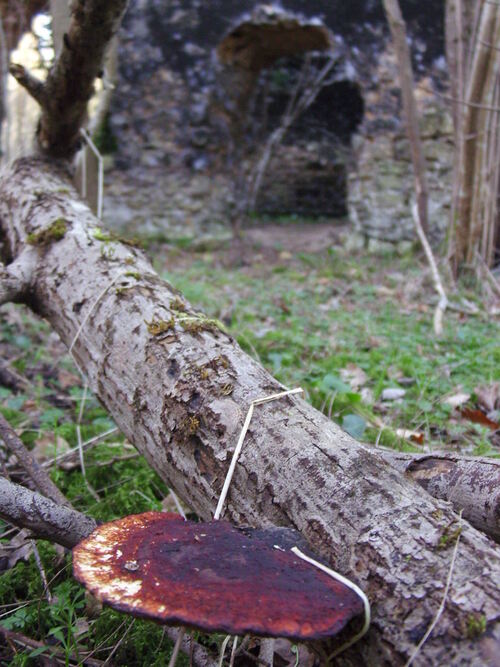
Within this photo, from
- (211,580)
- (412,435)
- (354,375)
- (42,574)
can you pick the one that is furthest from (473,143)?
(211,580)

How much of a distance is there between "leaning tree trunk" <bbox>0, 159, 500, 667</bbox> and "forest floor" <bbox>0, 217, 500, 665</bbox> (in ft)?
1.43

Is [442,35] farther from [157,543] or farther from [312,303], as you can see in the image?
[157,543]

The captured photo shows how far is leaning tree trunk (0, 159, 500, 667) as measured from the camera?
3.10ft

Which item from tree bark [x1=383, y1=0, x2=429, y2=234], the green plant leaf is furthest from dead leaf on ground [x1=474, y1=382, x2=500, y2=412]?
tree bark [x1=383, y1=0, x2=429, y2=234]

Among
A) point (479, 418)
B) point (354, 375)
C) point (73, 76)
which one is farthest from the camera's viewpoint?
point (354, 375)

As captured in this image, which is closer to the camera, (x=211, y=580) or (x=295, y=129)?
(x=211, y=580)

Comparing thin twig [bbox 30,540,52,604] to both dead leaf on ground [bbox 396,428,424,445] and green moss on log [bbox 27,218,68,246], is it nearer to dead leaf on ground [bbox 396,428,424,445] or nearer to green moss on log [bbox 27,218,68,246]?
green moss on log [bbox 27,218,68,246]

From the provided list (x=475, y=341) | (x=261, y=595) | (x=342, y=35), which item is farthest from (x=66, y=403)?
(x=342, y=35)

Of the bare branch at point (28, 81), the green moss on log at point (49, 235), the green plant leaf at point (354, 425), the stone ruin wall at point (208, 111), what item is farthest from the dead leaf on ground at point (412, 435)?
the stone ruin wall at point (208, 111)

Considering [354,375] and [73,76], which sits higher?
[73,76]

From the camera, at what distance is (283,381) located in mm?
2857

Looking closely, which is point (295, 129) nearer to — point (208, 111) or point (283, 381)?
point (208, 111)

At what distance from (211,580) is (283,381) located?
1979 mm

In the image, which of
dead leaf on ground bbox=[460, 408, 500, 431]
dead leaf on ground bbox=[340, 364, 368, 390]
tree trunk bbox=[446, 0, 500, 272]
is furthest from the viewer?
tree trunk bbox=[446, 0, 500, 272]
